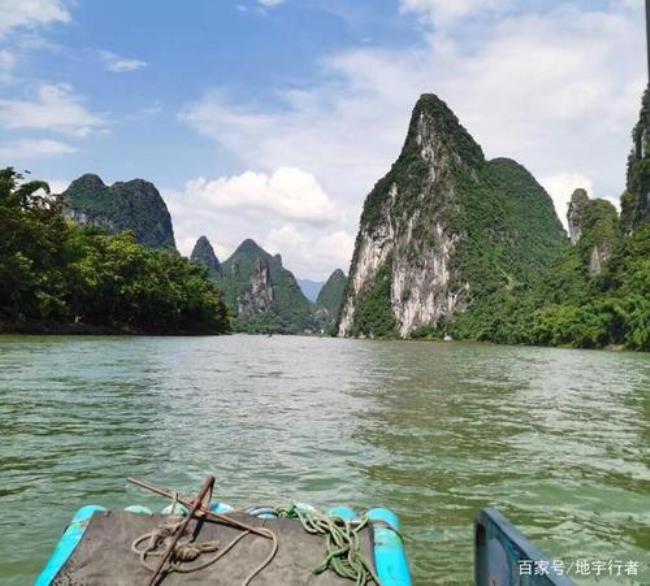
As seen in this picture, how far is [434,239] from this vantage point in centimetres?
13212

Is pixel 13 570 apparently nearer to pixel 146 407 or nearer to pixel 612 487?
pixel 612 487

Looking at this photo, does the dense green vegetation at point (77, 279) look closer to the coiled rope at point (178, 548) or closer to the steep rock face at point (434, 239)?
the coiled rope at point (178, 548)

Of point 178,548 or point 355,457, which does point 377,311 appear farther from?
point 178,548

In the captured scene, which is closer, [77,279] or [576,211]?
[77,279]

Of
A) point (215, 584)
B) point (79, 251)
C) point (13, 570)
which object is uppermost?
point (79, 251)

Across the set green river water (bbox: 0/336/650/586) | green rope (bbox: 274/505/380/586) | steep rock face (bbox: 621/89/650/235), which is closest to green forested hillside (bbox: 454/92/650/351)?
steep rock face (bbox: 621/89/650/235)

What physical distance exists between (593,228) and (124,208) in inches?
4432

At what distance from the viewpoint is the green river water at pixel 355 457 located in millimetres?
5262

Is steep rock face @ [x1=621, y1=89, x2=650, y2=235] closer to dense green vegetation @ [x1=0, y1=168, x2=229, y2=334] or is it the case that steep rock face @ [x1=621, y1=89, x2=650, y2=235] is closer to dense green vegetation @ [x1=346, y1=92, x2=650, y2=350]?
dense green vegetation @ [x1=346, y1=92, x2=650, y2=350]

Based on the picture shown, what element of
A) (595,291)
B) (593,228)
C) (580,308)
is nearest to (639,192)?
(595,291)

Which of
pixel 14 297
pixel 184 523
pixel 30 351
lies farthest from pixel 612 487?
pixel 14 297

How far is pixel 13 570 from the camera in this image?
4.25m

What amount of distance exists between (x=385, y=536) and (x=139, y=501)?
3.05 metres

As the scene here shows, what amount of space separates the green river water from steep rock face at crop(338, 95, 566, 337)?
10739cm
